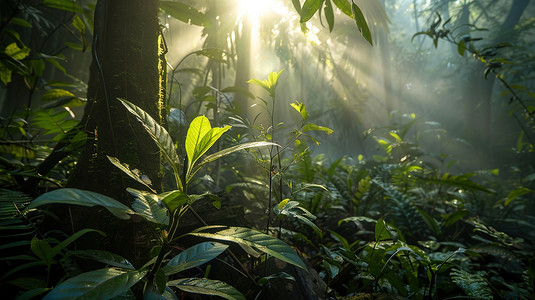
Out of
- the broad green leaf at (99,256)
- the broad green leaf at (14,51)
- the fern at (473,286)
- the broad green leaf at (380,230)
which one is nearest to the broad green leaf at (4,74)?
the broad green leaf at (14,51)

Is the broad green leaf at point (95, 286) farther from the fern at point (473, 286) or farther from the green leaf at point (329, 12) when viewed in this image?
the fern at point (473, 286)

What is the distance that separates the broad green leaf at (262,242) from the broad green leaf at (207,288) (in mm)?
119

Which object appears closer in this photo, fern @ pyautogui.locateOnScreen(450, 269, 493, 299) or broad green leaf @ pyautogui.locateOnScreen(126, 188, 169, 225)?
broad green leaf @ pyautogui.locateOnScreen(126, 188, 169, 225)

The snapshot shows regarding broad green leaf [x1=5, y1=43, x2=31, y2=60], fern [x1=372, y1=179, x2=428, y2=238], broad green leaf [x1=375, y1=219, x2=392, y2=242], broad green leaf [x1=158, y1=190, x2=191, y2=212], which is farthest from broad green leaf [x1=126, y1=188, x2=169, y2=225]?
fern [x1=372, y1=179, x2=428, y2=238]

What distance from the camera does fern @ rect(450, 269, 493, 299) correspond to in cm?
102

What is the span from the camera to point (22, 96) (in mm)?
3143

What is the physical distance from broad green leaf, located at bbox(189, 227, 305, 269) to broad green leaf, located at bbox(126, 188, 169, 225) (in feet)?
0.31

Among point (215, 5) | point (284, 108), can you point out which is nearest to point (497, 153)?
point (284, 108)

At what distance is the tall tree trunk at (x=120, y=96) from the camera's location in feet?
3.10

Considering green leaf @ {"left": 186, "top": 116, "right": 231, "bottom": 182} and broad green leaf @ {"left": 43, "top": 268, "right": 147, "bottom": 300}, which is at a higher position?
green leaf @ {"left": 186, "top": 116, "right": 231, "bottom": 182}

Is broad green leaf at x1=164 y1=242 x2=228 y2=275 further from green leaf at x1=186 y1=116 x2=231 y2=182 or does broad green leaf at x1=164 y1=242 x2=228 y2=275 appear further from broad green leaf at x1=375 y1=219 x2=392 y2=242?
broad green leaf at x1=375 y1=219 x2=392 y2=242

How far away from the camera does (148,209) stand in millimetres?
594

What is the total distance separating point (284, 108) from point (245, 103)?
396cm

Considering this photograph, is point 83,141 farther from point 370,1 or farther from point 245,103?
point 370,1
